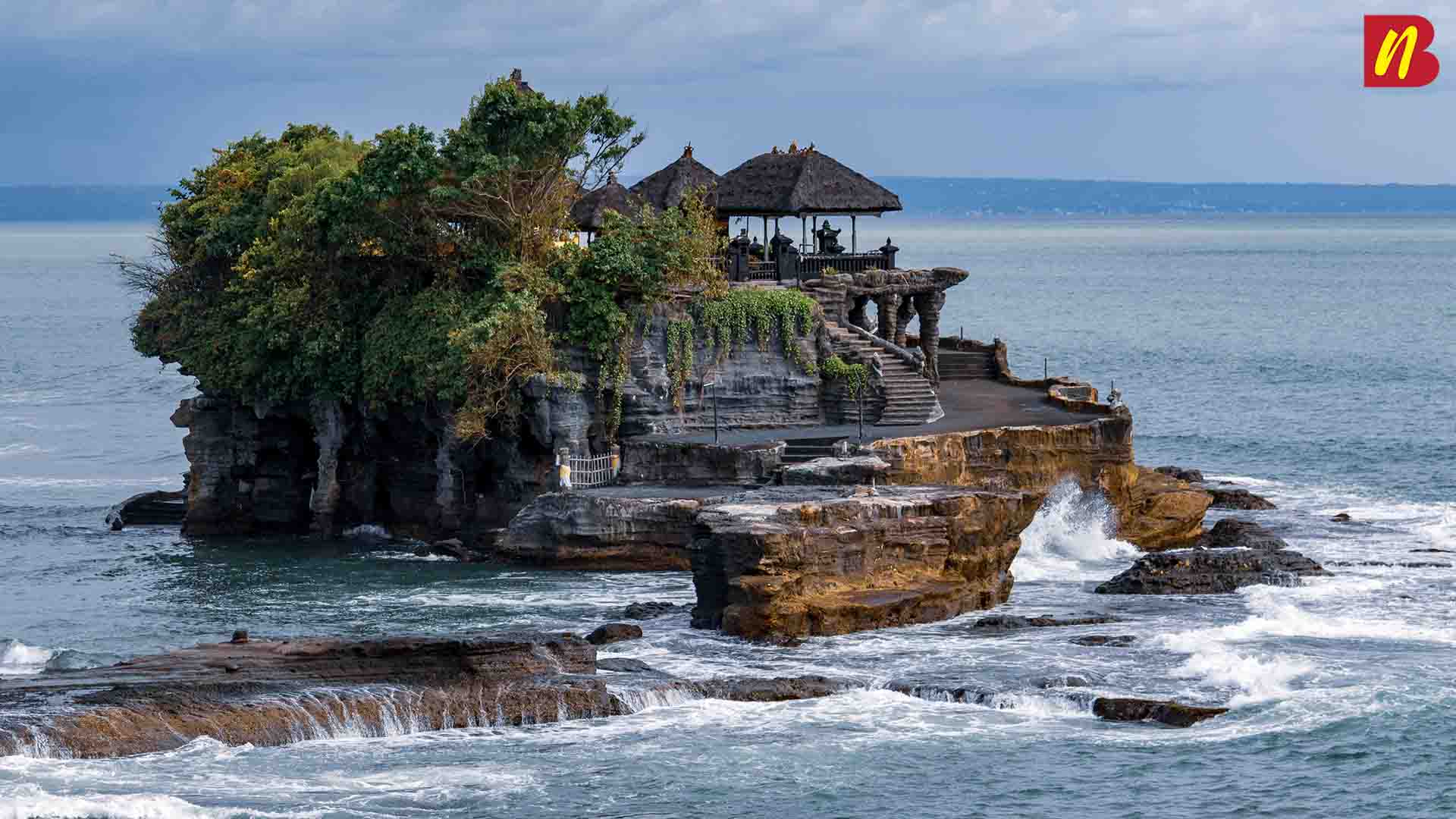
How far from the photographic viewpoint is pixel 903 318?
66.5 metres

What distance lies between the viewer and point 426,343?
184ft

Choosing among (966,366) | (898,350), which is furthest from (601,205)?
(966,366)

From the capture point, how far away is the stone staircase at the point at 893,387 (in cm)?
5816

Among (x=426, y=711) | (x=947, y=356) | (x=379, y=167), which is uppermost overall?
(x=379, y=167)

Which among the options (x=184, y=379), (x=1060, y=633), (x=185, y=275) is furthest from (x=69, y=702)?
(x=184, y=379)

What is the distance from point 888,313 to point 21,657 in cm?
2900

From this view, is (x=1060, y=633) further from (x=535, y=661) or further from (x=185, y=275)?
(x=185, y=275)

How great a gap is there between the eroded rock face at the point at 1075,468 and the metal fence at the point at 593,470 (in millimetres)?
7171

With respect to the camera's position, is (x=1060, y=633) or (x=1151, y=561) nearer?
(x=1060, y=633)

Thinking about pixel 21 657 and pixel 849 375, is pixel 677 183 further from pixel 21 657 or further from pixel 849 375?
pixel 21 657

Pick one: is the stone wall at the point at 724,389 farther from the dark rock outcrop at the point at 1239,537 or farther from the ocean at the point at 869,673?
the dark rock outcrop at the point at 1239,537

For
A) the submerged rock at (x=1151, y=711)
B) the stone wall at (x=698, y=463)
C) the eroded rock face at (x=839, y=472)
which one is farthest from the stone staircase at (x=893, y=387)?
the submerged rock at (x=1151, y=711)

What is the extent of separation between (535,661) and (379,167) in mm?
20709

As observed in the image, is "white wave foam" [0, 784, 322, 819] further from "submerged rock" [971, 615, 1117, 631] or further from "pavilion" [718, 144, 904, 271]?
"pavilion" [718, 144, 904, 271]
